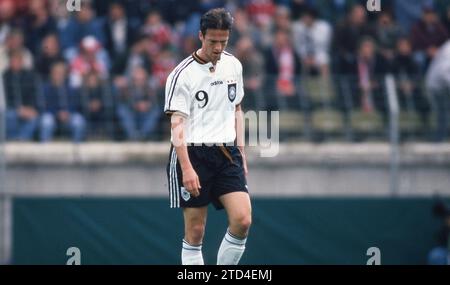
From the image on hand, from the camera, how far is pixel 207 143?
31.0 feet

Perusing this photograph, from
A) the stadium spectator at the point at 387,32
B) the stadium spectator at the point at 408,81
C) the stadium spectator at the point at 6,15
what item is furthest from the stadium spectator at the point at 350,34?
the stadium spectator at the point at 6,15

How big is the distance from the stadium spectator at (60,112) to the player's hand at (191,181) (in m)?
5.20

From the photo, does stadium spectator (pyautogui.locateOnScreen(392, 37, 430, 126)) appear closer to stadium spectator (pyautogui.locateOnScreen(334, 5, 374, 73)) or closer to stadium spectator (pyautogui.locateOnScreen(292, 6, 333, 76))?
stadium spectator (pyautogui.locateOnScreen(334, 5, 374, 73))

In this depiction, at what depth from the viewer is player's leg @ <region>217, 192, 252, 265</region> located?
30.4ft

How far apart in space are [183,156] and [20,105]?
533 cm

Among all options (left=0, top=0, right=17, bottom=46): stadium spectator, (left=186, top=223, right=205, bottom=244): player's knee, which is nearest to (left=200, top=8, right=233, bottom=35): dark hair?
(left=186, top=223, right=205, bottom=244): player's knee

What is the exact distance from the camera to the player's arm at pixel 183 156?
9113 mm

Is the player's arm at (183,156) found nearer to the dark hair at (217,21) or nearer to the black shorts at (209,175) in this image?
the black shorts at (209,175)

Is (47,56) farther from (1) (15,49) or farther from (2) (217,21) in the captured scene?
(2) (217,21)

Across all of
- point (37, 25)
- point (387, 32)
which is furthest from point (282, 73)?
point (37, 25)

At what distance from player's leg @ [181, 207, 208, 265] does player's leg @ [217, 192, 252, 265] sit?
0.18 meters

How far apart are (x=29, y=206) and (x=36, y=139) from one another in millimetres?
941
